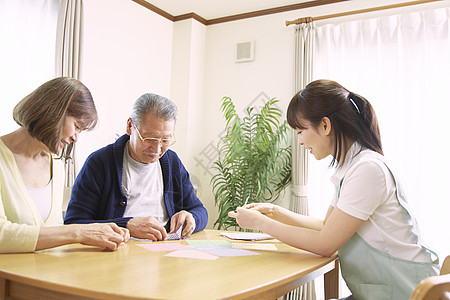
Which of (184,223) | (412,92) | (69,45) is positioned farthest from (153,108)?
(412,92)

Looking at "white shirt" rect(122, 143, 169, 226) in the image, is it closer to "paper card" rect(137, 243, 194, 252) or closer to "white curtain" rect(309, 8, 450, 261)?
"paper card" rect(137, 243, 194, 252)

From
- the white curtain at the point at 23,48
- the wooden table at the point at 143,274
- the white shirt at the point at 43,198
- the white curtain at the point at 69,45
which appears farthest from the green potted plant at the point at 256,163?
the wooden table at the point at 143,274

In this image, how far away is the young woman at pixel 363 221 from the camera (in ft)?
5.01

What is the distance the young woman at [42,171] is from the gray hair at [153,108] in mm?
265

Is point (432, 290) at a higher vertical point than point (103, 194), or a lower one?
lower

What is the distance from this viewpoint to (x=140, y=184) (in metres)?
2.23

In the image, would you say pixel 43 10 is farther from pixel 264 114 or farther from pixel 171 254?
pixel 171 254

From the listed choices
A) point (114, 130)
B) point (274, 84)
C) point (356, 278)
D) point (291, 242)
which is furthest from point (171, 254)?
point (274, 84)

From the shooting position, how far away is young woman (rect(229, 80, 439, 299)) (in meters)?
1.53

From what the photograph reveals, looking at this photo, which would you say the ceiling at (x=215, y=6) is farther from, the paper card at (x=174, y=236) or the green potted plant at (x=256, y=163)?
the paper card at (x=174, y=236)

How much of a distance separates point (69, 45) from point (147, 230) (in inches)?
88.7

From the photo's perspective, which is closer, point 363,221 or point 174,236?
point 363,221

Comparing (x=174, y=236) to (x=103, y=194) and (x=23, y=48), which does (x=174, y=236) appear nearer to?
(x=103, y=194)

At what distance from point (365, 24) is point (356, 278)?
10.00 feet
